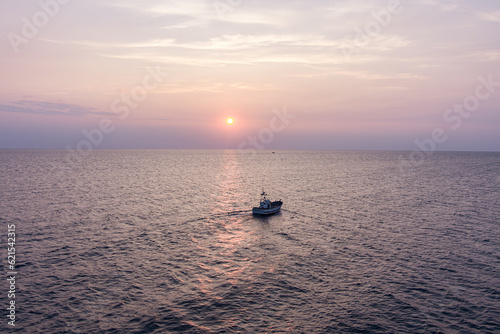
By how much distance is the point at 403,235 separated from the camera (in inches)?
2317

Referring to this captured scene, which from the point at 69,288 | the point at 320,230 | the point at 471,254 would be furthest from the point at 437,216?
the point at 69,288

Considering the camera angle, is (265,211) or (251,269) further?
(265,211)

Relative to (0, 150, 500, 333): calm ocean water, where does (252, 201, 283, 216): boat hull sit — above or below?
above

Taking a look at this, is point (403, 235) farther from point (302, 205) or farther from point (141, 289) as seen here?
point (141, 289)

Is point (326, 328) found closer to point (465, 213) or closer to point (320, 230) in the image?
point (320, 230)

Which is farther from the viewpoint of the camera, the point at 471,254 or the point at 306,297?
the point at 471,254

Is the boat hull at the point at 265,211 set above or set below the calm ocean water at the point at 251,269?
above

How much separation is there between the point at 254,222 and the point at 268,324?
132ft

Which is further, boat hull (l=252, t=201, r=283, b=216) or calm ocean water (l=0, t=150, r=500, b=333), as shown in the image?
boat hull (l=252, t=201, r=283, b=216)

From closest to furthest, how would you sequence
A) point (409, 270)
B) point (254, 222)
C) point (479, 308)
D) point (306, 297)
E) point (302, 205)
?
1. point (479, 308)
2. point (306, 297)
3. point (409, 270)
4. point (254, 222)
5. point (302, 205)

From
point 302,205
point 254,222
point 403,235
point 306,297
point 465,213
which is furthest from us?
point 302,205

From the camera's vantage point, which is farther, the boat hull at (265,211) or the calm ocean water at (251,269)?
the boat hull at (265,211)

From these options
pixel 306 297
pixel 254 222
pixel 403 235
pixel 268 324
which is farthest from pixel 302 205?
pixel 268 324

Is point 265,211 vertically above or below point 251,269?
above
